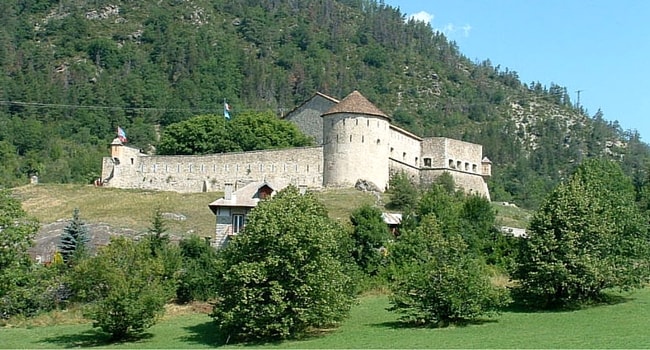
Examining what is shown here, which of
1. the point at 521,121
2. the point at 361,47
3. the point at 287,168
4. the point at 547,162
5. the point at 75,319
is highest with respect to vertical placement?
the point at 361,47

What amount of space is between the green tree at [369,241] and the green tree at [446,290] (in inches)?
426

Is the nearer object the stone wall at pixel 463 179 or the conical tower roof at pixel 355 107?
the conical tower roof at pixel 355 107

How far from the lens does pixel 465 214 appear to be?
156ft

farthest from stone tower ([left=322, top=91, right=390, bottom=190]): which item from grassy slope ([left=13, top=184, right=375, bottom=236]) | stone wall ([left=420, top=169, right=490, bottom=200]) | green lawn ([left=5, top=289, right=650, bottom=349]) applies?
green lawn ([left=5, top=289, right=650, bottom=349])

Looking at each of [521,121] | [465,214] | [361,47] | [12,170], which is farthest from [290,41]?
[465,214]

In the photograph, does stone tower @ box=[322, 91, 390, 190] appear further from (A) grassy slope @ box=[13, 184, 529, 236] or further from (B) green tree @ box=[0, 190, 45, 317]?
(B) green tree @ box=[0, 190, 45, 317]

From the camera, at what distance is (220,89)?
163500 mm

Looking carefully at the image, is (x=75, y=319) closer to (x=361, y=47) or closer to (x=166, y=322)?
(x=166, y=322)

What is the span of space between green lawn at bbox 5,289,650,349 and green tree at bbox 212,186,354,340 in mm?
790

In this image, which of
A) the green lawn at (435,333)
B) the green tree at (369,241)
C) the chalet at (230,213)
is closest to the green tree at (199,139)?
the chalet at (230,213)

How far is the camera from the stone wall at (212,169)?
6719cm

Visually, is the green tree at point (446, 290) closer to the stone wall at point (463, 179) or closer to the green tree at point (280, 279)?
the green tree at point (280, 279)

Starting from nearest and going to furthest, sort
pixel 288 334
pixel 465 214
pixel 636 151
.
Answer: pixel 288 334 → pixel 465 214 → pixel 636 151

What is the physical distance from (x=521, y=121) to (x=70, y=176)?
106 metres
